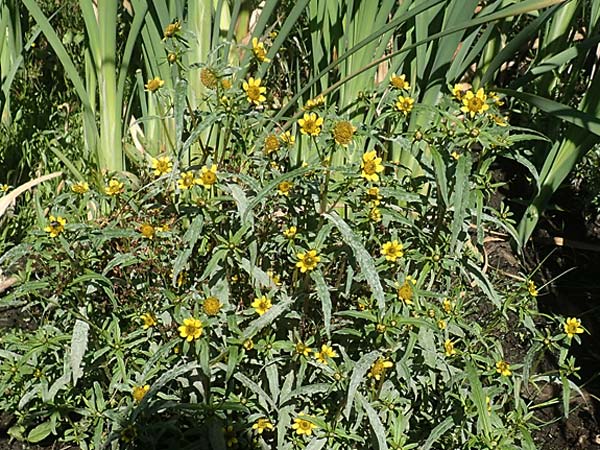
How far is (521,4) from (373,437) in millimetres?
975

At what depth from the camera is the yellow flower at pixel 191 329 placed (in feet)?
4.27

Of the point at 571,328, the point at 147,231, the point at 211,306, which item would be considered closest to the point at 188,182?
the point at 147,231

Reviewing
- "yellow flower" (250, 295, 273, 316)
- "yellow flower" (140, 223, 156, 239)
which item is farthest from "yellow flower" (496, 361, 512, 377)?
"yellow flower" (140, 223, 156, 239)

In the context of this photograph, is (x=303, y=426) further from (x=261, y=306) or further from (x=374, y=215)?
(x=374, y=215)

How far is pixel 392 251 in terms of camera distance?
143 centimetres

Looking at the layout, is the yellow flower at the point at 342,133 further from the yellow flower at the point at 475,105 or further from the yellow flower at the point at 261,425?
the yellow flower at the point at 261,425

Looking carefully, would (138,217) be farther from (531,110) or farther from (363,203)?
(531,110)

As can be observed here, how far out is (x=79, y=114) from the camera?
2523 mm

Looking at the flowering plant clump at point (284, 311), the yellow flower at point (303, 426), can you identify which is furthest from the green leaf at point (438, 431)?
the yellow flower at point (303, 426)

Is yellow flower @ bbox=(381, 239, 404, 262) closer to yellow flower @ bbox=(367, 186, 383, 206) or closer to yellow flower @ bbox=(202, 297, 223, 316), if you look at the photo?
yellow flower @ bbox=(367, 186, 383, 206)

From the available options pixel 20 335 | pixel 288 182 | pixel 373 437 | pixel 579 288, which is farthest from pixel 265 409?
pixel 579 288

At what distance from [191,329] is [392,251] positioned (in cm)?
41

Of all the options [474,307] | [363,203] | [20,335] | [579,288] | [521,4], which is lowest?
[579,288]

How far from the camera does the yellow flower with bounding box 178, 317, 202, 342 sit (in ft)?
4.27
